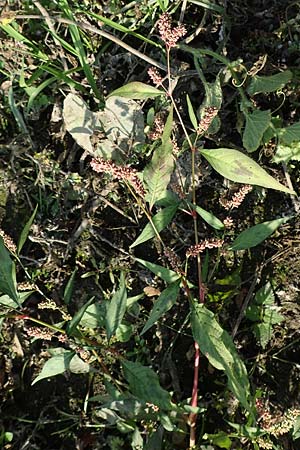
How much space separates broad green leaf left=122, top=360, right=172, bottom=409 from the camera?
1716mm

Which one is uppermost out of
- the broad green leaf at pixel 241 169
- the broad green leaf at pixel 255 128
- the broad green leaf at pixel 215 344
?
the broad green leaf at pixel 241 169

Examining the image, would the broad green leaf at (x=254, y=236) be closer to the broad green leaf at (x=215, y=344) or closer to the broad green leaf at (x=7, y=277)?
the broad green leaf at (x=215, y=344)

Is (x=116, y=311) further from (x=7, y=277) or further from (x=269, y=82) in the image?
(x=269, y=82)

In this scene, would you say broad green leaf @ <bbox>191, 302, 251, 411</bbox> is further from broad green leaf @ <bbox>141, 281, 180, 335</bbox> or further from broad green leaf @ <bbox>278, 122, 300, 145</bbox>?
broad green leaf @ <bbox>278, 122, 300, 145</bbox>

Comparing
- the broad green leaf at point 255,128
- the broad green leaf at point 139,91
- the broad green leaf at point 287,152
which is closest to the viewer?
the broad green leaf at point 139,91

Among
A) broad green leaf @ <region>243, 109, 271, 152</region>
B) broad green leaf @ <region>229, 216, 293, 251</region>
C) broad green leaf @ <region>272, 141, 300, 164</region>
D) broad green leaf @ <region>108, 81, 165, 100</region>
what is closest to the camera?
broad green leaf @ <region>108, 81, 165, 100</region>

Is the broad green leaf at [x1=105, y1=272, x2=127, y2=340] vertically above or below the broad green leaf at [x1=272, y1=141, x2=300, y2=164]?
below

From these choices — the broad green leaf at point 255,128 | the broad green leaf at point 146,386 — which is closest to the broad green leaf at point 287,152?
the broad green leaf at point 255,128

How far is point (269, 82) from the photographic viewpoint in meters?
2.03

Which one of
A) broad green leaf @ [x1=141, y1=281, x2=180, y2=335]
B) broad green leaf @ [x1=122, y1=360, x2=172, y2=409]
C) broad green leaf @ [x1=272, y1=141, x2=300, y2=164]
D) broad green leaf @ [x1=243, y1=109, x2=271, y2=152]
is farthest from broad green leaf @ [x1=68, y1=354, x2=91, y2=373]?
broad green leaf @ [x1=272, y1=141, x2=300, y2=164]

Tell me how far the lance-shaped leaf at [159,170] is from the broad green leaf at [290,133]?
0.57 meters

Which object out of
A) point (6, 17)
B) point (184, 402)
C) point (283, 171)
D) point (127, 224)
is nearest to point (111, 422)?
point (184, 402)

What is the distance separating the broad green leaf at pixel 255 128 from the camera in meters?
2.00

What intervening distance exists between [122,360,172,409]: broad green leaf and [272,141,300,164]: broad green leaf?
949 millimetres
